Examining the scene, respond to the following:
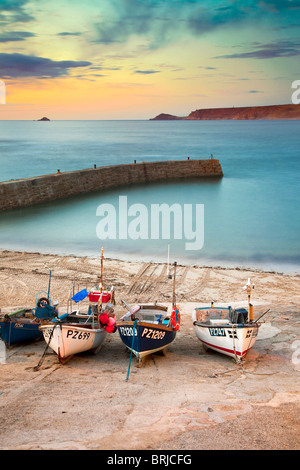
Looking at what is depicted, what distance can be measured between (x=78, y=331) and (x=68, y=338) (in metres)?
0.34

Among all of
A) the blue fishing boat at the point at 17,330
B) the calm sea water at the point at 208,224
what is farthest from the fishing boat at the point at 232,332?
the calm sea water at the point at 208,224

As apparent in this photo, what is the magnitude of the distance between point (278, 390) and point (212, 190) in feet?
141

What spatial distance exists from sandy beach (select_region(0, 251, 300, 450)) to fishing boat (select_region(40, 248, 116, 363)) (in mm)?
387

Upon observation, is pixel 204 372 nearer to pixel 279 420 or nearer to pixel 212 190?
pixel 279 420

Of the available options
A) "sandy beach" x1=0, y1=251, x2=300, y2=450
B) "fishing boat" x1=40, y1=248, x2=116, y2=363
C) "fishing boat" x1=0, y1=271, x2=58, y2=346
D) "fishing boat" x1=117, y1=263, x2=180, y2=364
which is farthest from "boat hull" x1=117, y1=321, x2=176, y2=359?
"fishing boat" x1=0, y1=271, x2=58, y2=346

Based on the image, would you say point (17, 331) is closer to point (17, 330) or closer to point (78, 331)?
point (17, 330)

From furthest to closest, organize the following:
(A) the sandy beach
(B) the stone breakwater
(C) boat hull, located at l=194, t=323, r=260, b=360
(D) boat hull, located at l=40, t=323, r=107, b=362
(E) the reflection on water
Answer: (B) the stone breakwater → (C) boat hull, located at l=194, t=323, r=260, b=360 → (E) the reflection on water → (D) boat hull, located at l=40, t=323, r=107, b=362 → (A) the sandy beach

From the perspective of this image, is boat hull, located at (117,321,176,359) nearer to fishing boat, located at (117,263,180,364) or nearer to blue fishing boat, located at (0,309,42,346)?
fishing boat, located at (117,263,180,364)

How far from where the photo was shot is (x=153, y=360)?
1373 cm

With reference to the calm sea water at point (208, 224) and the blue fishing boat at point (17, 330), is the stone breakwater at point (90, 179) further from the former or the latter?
the blue fishing boat at point (17, 330)

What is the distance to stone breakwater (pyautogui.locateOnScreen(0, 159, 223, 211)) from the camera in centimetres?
3845

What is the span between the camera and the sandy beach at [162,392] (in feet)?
28.8

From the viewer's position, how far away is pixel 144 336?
13164mm
